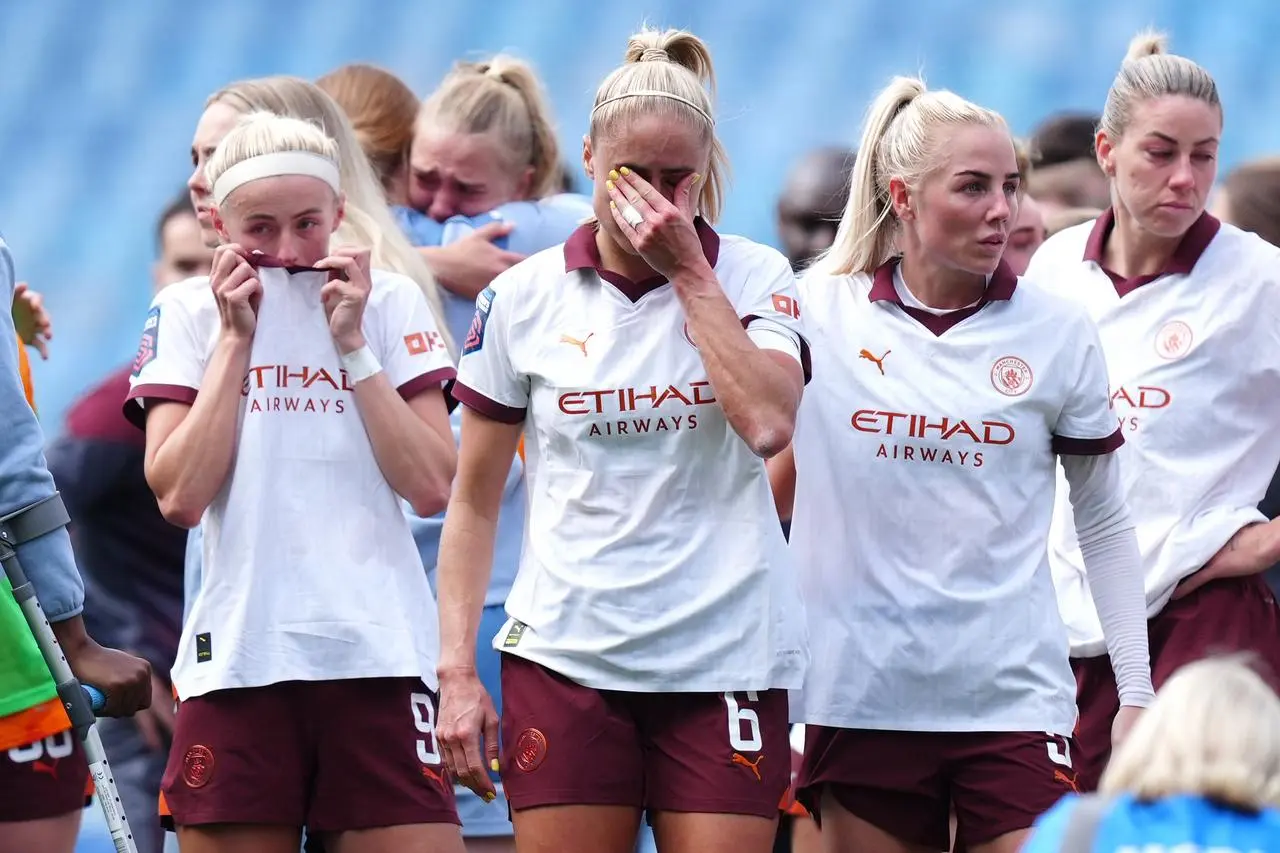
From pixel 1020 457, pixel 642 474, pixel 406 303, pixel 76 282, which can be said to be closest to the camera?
pixel 642 474

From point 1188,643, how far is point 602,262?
1784 millimetres

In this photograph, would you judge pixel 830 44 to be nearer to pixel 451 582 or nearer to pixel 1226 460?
pixel 1226 460

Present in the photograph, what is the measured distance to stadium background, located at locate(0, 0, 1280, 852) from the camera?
8.07 metres

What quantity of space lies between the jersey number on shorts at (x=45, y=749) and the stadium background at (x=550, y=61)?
3.84 meters

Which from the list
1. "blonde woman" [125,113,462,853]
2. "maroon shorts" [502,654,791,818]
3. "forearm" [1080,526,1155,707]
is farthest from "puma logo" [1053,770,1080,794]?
"blonde woman" [125,113,462,853]

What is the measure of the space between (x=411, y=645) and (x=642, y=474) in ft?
2.76

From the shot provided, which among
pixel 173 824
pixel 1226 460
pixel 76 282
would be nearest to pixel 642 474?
pixel 173 824

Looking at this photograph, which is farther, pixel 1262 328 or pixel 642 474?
pixel 1262 328

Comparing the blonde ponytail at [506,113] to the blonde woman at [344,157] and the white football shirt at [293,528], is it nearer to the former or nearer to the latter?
the blonde woman at [344,157]

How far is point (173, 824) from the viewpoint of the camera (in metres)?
4.53

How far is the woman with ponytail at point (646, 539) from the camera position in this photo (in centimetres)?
390

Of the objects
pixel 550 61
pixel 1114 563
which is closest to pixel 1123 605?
pixel 1114 563

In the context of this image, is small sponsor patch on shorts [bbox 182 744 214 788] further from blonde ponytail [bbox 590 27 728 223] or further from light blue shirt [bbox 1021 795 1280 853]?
light blue shirt [bbox 1021 795 1280 853]

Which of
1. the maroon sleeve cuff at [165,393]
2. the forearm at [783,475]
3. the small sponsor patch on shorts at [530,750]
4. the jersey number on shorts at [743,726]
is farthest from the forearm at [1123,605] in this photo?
the maroon sleeve cuff at [165,393]
